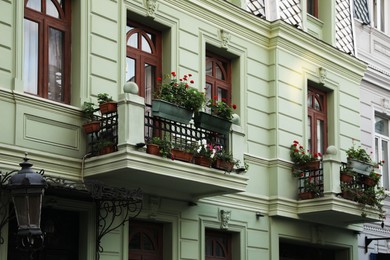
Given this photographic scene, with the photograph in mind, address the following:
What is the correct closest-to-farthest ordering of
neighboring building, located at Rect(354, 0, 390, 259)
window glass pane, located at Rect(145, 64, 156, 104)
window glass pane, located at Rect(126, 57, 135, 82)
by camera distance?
window glass pane, located at Rect(126, 57, 135, 82), window glass pane, located at Rect(145, 64, 156, 104), neighboring building, located at Rect(354, 0, 390, 259)

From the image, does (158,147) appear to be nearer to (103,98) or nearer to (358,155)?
(103,98)

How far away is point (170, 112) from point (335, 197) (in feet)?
16.1

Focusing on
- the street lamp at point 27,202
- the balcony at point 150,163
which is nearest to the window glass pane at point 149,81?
the balcony at point 150,163

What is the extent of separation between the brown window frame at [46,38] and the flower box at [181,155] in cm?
192

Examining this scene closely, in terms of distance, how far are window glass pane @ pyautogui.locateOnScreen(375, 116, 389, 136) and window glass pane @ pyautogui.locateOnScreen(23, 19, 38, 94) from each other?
433 inches

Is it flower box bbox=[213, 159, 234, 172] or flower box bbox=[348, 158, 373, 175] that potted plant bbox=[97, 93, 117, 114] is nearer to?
flower box bbox=[213, 159, 234, 172]

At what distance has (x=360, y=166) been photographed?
1967cm

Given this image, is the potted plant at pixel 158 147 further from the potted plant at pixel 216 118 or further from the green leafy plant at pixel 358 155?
the green leafy plant at pixel 358 155

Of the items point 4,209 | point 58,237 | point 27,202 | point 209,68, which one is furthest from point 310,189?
point 27,202

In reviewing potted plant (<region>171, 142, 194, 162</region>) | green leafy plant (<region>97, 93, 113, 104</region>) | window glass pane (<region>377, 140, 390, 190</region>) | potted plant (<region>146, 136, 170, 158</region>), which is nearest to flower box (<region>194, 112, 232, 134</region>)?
potted plant (<region>171, 142, 194, 162</region>)

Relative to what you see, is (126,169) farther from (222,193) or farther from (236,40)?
(236,40)

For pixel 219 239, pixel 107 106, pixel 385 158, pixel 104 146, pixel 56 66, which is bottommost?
pixel 219 239

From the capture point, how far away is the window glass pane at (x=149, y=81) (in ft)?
54.8

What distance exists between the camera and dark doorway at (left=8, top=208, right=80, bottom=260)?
46.6 ft
